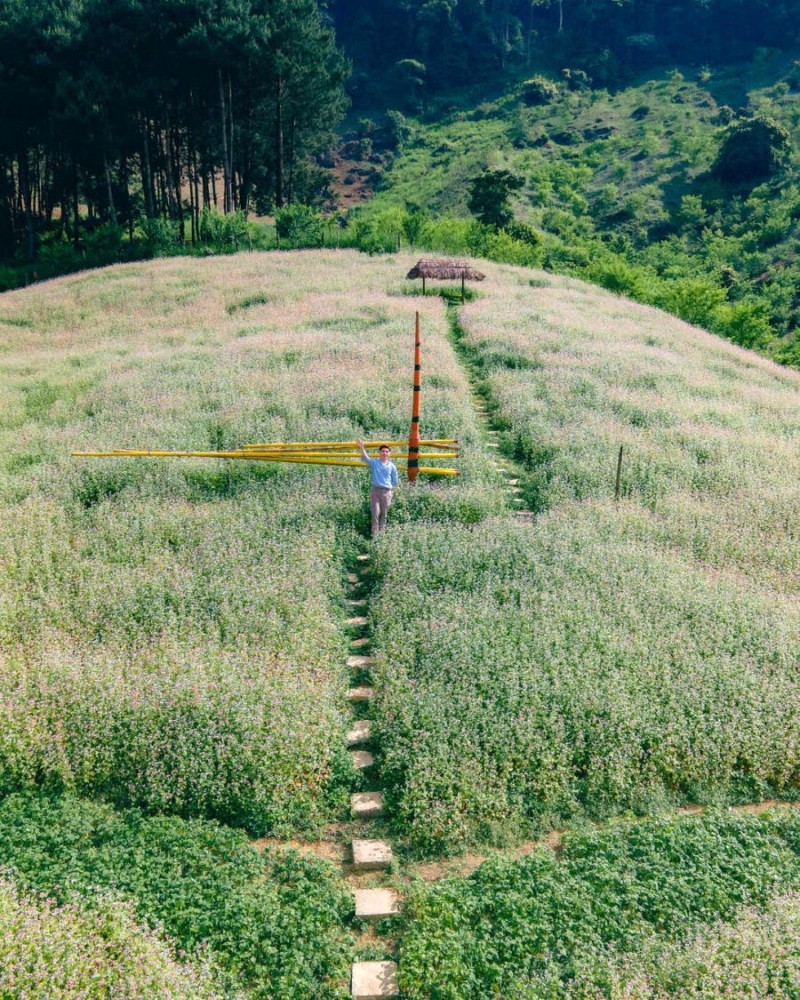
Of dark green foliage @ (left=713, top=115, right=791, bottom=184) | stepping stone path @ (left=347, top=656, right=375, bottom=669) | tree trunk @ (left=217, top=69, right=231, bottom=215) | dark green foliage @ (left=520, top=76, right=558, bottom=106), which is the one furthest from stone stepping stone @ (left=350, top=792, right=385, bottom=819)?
dark green foliage @ (left=520, top=76, right=558, bottom=106)

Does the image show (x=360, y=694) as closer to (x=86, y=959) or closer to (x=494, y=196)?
(x=86, y=959)

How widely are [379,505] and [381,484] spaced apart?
0.43m

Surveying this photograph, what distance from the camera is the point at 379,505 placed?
12586mm

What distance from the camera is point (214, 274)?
1367 inches

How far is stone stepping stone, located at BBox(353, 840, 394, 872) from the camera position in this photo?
702 cm

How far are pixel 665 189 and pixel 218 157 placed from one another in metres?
47.8

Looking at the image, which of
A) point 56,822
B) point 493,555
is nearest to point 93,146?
point 493,555

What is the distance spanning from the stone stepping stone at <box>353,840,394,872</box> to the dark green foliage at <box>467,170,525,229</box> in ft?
169

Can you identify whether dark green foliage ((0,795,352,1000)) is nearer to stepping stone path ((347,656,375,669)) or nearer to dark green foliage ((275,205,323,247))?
stepping stone path ((347,656,375,669))

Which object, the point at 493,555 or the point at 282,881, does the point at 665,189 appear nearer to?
the point at 493,555

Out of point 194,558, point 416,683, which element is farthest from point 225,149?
point 416,683

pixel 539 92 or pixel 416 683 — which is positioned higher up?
pixel 539 92

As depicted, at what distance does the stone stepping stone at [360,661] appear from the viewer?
31.8 ft

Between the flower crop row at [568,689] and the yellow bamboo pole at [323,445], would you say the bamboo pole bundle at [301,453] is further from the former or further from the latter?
the flower crop row at [568,689]
